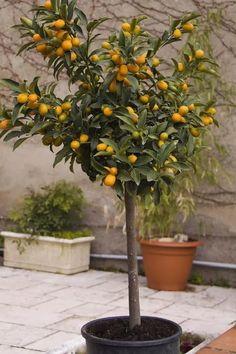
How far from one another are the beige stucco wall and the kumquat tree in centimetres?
246

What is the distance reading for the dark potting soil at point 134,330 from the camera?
269 centimetres

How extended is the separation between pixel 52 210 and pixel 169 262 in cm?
116

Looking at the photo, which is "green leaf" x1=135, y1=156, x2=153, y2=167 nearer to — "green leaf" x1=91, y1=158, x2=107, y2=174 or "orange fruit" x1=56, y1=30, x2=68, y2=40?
"green leaf" x1=91, y1=158, x2=107, y2=174

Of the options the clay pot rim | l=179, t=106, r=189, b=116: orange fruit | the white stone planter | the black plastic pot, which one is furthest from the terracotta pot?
l=179, t=106, r=189, b=116: orange fruit

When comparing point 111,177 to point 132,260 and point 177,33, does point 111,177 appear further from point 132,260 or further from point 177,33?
point 177,33

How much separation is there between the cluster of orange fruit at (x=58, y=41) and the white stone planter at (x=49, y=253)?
298 centimetres

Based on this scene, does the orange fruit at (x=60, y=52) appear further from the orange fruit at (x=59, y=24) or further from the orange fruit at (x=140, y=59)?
the orange fruit at (x=140, y=59)

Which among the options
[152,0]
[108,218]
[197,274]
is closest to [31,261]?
[108,218]

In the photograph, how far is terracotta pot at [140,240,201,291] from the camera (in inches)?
191

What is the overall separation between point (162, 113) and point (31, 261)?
3.20 meters

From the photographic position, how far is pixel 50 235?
550cm

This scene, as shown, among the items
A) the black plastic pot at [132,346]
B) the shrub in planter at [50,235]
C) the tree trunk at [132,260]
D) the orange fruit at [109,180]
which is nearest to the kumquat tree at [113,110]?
the orange fruit at [109,180]

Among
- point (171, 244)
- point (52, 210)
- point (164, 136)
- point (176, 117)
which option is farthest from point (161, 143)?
point (52, 210)

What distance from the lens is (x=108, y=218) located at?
A: 18.2 feet
